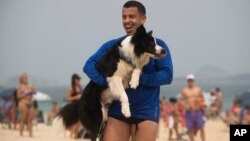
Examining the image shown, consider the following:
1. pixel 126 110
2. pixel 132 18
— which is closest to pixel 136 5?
pixel 132 18

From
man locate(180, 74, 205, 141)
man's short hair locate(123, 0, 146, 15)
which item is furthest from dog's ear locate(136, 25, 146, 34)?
man locate(180, 74, 205, 141)

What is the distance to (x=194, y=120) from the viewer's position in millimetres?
12891

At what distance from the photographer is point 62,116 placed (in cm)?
556

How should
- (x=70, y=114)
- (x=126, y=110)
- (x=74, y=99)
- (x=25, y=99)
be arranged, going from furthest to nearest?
(x=25, y=99) → (x=74, y=99) → (x=70, y=114) → (x=126, y=110)

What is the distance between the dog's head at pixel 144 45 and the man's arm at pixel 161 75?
0.10 meters

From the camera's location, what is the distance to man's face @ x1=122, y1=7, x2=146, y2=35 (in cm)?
482

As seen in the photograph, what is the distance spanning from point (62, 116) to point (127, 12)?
1329 millimetres

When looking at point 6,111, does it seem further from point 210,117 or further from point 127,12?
point 127,12

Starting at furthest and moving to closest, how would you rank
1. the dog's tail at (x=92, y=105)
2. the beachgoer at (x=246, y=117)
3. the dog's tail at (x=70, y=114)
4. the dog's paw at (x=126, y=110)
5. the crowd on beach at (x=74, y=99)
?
the beachgoer at (x=246, y=117) → the crowd on beach at (x=74, y=99) → the dog's tail at (x=70, y=114) → the dog's tail at (x=92, y=105) → the dog's paw at (x=126, y=110)

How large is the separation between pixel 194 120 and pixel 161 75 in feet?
27.4

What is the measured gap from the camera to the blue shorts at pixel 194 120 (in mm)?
12852

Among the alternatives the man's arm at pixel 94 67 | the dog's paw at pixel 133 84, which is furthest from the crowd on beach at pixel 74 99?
the dog's paw at pixel 133 84

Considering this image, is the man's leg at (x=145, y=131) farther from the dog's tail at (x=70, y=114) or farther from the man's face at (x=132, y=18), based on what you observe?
the dog's tail at (x=70, y=114)

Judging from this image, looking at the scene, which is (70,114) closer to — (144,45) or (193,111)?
(144,45)
